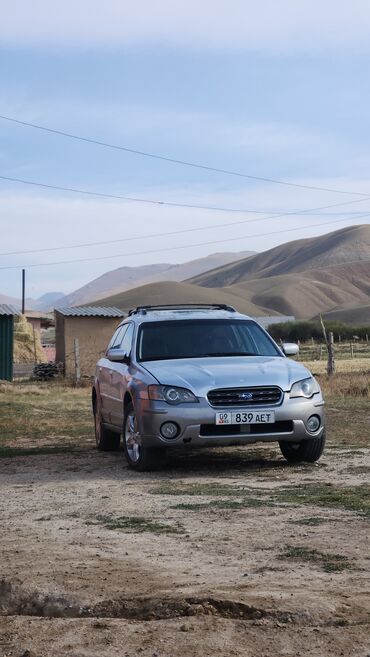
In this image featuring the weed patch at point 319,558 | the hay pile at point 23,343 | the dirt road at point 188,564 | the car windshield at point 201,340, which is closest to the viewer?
the dirt road at point 188,564

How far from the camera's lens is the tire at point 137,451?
10734 mm

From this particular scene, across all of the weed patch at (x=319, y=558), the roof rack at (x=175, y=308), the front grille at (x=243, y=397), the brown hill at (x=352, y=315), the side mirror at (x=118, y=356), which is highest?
the brown hill at (x=352, y=315)

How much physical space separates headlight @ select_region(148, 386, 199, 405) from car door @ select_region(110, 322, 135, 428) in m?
0.81

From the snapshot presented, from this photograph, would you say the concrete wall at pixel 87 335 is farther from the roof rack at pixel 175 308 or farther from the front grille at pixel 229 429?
the front grille at pixel 229 429

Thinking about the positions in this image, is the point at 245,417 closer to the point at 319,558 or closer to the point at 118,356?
the point at 118,356

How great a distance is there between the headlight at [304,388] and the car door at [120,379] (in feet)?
5.92

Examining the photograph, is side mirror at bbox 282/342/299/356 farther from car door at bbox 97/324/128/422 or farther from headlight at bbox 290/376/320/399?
car door at bbox 97/324/128/422

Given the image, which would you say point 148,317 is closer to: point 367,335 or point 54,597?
point 54,597

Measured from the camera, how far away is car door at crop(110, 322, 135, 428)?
462 inches

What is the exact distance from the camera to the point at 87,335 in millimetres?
37281

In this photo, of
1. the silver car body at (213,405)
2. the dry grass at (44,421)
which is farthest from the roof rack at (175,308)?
the dry grass at (44,421)

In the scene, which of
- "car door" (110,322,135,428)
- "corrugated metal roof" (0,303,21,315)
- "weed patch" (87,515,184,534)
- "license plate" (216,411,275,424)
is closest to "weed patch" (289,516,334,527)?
"weed patch" (87,515,184,534)

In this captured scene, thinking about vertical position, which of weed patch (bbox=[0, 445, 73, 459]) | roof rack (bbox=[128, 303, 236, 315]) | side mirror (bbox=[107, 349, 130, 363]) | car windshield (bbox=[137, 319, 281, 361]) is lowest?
weed patch (bbox=[0, 445, 73, 459])

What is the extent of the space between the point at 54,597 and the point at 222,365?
581 cm
